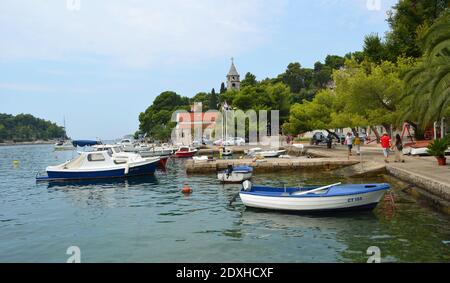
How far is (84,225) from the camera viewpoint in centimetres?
1775

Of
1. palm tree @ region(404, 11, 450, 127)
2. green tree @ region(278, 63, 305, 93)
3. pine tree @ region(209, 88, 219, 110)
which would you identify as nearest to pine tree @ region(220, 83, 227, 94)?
pine tree @ region(209, 88, 219, 110)

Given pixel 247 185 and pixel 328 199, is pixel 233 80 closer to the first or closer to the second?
pixel 247 185

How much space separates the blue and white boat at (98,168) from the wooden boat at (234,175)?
387 inches

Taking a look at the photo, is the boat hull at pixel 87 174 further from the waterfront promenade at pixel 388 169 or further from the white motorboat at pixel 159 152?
the white motorboat at pixel 159 152

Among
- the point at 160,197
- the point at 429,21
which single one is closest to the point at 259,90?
the point at 429,21

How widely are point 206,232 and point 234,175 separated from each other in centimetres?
1378

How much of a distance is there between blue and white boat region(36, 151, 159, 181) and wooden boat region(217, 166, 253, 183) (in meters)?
9.83

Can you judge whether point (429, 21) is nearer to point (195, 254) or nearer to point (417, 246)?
point (417, 246)

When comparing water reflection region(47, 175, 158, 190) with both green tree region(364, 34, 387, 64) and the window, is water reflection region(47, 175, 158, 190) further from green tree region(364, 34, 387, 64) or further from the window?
green tree region(364, 34, 387, 64)

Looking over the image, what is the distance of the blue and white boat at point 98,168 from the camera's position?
34.2 meters

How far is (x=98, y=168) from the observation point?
3441cm

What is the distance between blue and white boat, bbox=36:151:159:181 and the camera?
3422cm

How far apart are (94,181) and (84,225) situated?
16.9 m

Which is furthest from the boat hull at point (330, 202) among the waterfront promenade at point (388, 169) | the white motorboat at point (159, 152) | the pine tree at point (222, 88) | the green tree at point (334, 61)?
the green tree at point (334, 61)
